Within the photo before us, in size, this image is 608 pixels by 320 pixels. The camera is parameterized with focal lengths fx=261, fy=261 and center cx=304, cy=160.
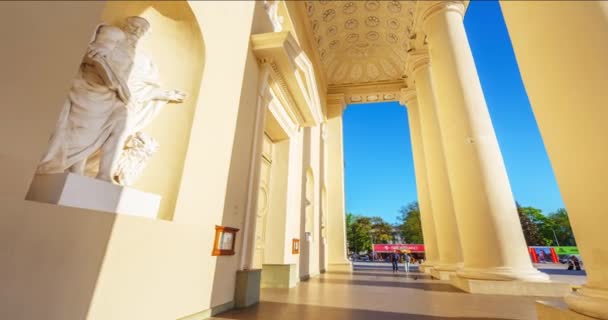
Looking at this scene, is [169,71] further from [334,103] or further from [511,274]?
[334,103]

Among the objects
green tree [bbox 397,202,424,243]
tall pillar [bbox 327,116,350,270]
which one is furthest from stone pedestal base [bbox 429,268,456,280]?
green tree [bbox 397,202,424,243]

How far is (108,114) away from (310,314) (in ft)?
9.73

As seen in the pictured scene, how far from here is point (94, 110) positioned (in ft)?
7.31

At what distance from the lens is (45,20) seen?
1672 millimetres

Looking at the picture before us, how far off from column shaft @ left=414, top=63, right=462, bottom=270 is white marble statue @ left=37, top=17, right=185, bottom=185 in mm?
7690

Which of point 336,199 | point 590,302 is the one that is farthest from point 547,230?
point 590,302

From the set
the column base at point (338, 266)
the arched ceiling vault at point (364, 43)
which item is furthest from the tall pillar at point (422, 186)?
the column base at point (338, 266)

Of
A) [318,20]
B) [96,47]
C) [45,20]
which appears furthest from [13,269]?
[318,20]

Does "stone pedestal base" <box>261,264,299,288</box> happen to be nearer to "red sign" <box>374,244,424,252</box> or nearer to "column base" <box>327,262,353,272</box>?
"column base" <box>327,262,353,272</box>

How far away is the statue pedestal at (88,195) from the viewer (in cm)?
179

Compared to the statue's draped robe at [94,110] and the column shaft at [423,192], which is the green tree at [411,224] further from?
the statue's draped robe at [94,110]

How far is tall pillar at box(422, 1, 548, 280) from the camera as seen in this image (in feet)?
14.8

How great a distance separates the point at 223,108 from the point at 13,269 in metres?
2.74

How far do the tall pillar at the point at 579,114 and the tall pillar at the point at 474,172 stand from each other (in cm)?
314
